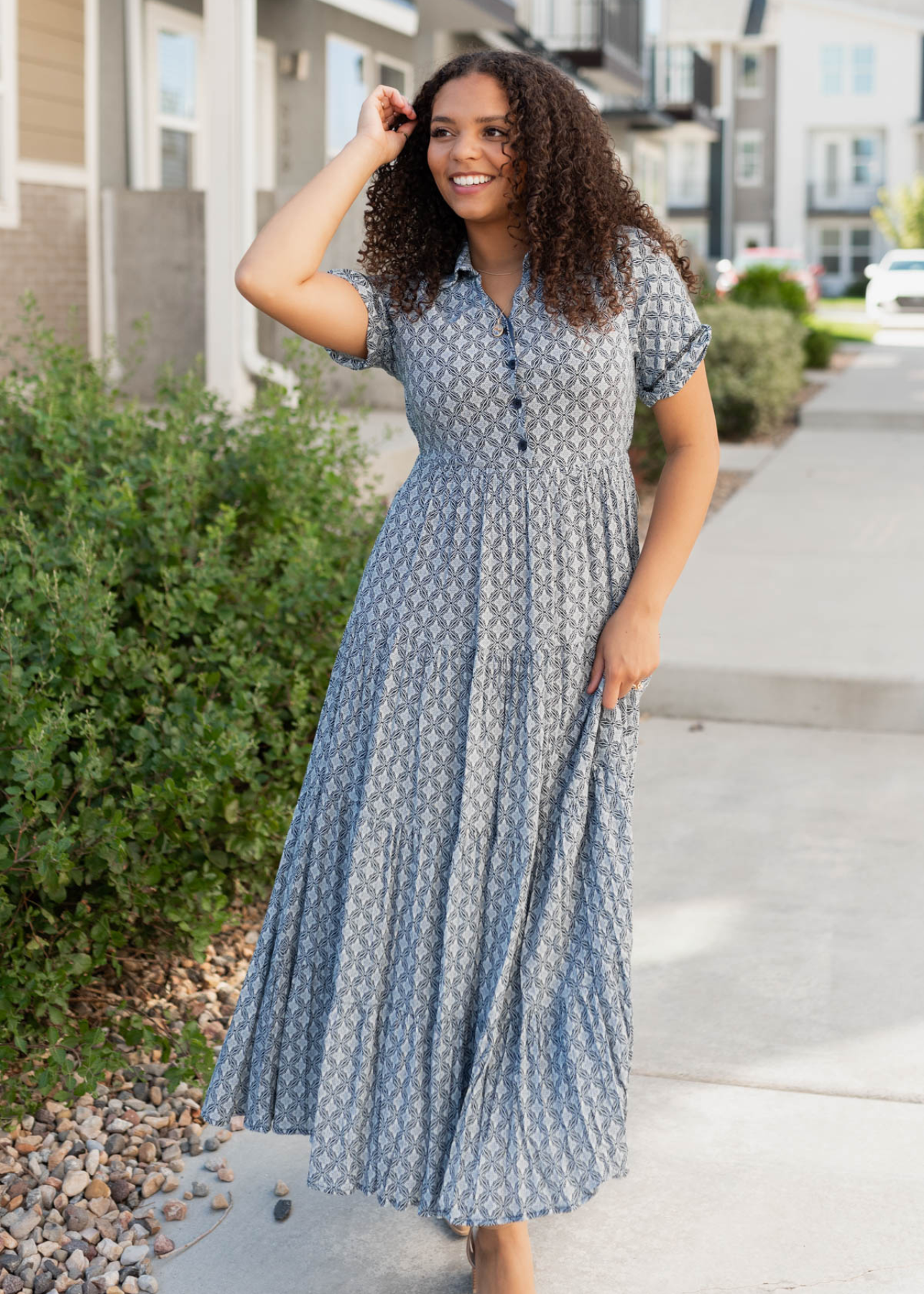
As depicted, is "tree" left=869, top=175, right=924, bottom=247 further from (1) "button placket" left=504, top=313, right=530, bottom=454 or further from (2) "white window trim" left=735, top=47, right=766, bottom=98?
(1) "button placket" left=504, top=313, right=530, bottom=454

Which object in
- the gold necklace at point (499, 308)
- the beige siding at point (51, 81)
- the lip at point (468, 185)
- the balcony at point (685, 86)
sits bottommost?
the gold necklace at point (499, 308)

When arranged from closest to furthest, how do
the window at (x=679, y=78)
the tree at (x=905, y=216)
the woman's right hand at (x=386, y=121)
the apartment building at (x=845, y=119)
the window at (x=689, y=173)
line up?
the woman's right hand at (x=386, y=121), the window at (x=679, y=78), the tree at (x=905, y=216), the apartment building at (x=845, y=119), the window at (x=689, y=173)

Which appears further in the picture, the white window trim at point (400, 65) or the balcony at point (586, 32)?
the balcony at point (586, 32)

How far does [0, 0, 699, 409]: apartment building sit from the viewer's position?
27.9 ft

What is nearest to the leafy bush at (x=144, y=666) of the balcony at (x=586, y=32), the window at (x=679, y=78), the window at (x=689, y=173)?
the balcony at (x=586, y=32)

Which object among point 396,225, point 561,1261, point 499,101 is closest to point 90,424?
point 396,225

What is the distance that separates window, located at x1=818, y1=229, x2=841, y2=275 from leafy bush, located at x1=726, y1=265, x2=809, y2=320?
1291 inches

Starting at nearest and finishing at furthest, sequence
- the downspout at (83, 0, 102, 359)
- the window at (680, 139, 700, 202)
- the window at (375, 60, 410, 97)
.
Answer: the downspout at (83, 0, 102, 359), the window at (375, 60, 410, 97), the window at (680, 139, 700, 202)

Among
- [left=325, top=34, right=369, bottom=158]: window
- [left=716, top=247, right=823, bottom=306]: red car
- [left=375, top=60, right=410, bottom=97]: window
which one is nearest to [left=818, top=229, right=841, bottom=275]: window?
[left=716, top=247, right=823, bottom=306]: red car

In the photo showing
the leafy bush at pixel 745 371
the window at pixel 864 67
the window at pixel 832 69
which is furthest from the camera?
the window at pixel 832 69

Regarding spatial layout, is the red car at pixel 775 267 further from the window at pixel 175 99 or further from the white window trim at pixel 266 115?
the window at pixel 175 99

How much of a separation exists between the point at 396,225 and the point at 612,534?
1.93ft

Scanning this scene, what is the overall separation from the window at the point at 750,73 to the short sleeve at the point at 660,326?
52.0 metres

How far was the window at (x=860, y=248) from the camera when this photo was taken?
1971 inches
